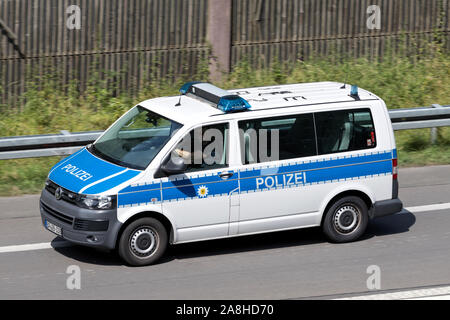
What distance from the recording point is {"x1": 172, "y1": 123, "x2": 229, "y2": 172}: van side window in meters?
8.99

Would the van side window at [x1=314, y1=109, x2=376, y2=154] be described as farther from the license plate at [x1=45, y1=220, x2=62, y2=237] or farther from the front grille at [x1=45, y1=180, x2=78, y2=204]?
the license plate at [x1=45, y1=220, x2=62, y2=237]

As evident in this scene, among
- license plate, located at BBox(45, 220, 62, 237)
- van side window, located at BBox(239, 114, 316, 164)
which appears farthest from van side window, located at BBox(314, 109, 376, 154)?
license plate, located at BBox(45, 220, 62, 237)

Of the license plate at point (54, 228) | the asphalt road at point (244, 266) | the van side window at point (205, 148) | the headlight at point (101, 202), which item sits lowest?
the asphalt road at point (244, 266)

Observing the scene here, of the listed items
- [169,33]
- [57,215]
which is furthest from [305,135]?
[169,33]

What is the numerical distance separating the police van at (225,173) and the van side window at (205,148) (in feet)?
0.04

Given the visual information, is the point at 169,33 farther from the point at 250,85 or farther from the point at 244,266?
the point at 244,266

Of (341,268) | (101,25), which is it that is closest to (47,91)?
(101,25)

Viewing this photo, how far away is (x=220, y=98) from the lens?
924cm

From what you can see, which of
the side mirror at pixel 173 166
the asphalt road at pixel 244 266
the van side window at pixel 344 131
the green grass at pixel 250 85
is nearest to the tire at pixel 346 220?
the asphalt road at pixel 244 266

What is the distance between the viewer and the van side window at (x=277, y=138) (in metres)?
9.17

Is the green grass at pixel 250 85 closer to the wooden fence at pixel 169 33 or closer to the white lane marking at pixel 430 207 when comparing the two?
the wooden fence at pixel 169 33

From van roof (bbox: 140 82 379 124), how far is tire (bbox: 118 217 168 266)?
1.20 metres

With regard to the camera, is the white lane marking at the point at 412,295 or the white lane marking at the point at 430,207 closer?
the white lane marking at the point at 412,295

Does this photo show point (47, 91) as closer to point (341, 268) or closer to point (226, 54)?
point (226, 54)
